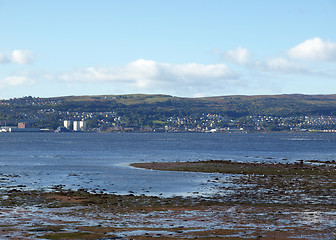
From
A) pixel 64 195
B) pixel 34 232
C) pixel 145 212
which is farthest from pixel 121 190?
pixel 34 232

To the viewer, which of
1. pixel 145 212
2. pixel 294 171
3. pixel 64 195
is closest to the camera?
pixel 145 212

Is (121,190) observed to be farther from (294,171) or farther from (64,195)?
(294,171)

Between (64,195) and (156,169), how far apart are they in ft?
113

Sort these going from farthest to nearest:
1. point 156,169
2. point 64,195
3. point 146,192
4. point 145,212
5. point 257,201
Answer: point 156,169
point 146,192
point 64,195
point 257,201
point 145,212

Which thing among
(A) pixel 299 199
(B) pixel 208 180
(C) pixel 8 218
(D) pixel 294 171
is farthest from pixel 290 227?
(D) pixel 294 171

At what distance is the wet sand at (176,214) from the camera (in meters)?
29.5

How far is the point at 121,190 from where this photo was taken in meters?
51.4

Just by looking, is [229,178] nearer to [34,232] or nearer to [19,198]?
[19,198]

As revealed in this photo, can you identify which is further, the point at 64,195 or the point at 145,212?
the point at 64,195

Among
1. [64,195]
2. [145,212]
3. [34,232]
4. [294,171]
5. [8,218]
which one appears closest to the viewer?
[34,232]

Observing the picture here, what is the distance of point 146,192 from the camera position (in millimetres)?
49656

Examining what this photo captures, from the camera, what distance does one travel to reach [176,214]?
36.3 meters

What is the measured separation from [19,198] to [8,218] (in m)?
10.4

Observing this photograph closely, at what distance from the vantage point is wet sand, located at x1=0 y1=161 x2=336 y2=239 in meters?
29.5
